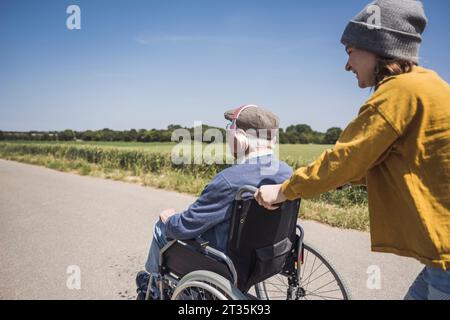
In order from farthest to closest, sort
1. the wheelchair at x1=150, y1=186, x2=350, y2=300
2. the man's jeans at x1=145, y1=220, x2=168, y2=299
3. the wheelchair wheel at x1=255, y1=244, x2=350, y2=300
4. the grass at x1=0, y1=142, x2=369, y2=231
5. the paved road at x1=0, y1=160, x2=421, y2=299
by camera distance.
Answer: the grass at x1=0, y1=142, x2=369, y2=231, the paved road at x1=0, y1=160, x2=421, y2=299, the wheelchair wheel at x1=255, y1=244, x2=350, y2=300, the man's jeans at x1=145, y1=220, x2=168, y2=299, the wheelchair at x1=150, y1=186, x2=350, y2=300

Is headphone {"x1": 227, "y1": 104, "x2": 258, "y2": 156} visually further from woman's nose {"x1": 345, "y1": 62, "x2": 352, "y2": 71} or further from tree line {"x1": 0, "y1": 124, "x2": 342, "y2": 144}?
tree line {"x1": 0, "y1": 124, "x2": 342, "y2": 144}

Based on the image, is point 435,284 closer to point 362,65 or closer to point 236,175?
point 362,65

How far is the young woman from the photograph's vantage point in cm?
121

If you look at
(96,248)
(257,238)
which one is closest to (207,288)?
(257,238)

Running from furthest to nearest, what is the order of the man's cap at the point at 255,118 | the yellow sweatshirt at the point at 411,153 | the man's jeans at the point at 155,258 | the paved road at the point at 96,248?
1. the paved road at the point at 96,248
2. the man's jeans at the point at 155,258
3. the man's cap at the point at 255,118
4. the yellow sweatshirt at the point at 411,153

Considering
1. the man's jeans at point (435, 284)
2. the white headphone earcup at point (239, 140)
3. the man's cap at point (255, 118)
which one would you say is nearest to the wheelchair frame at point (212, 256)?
the white headphone earcup at point (239, 140)

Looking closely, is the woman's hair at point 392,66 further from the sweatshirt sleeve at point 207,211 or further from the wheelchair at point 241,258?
the sweatshirt sleeve at point 207,211

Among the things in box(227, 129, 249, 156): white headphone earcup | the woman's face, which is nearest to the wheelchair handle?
box(227, 129, 249, 156): white headphone earcup

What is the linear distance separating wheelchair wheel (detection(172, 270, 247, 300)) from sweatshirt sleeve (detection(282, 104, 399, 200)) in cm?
71

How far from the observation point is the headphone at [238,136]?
6.77ft

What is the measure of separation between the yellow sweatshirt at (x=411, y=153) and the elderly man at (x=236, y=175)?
0.70 meters

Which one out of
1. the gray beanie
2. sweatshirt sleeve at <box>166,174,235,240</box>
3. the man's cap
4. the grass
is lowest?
the grass

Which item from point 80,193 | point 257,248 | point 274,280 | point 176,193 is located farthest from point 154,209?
point 257,248
